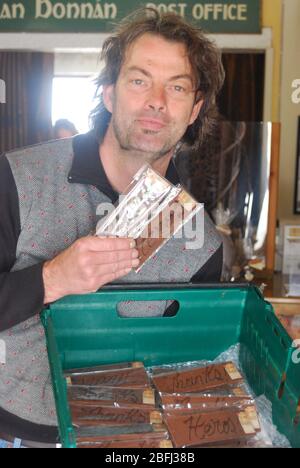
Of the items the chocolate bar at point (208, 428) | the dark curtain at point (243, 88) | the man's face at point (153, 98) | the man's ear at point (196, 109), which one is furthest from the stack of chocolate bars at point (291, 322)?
the chocolate bar at point (208, 428)

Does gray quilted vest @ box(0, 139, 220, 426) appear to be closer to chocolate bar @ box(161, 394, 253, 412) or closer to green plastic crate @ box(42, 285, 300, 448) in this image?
green plastic crate @ box(42, 285, 300, 448)

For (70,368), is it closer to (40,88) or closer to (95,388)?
(95,388)

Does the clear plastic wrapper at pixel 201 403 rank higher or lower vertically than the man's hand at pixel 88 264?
lower

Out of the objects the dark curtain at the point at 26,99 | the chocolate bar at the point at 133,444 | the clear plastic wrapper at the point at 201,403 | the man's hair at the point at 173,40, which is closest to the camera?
the chocolate bar at the point at 133,444

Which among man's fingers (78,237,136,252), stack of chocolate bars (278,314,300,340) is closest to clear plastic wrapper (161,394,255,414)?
man's fingers (78,237,136,252)

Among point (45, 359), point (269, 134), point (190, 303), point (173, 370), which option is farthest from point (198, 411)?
point (269, 134)

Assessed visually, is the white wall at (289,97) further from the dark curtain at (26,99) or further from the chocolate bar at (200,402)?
the chocolate bar at (200,402)

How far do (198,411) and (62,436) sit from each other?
0.82 feet

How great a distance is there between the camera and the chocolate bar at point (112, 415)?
90 centimetres

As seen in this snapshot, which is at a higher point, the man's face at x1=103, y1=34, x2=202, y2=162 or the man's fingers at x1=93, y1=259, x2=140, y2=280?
the man's face at x1=103, y1=34, x2=202, y2=162

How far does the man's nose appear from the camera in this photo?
122cm

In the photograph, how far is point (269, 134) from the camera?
9.24ft

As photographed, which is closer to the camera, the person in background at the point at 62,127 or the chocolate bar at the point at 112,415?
the chocolate bar at the point at 112,415

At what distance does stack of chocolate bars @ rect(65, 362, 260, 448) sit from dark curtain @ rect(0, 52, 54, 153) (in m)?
2.42
